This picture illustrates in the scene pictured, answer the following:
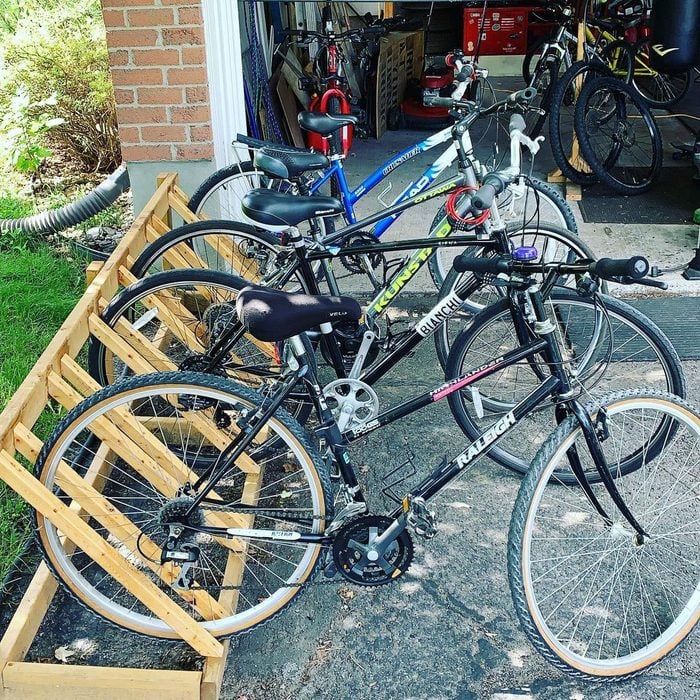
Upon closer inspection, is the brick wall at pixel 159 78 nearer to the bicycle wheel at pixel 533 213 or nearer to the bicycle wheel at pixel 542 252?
the bicycle wheel at pixel 533 213

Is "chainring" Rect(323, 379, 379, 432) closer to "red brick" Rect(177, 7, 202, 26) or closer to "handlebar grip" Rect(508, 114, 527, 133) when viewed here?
"handlebar grip" Rect(508, 114, 527, 133)

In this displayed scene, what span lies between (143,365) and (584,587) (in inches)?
67.4

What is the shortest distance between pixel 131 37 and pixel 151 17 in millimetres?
152

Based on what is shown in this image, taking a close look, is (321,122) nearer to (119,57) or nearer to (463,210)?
(463,210)

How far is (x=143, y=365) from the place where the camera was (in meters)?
2.95

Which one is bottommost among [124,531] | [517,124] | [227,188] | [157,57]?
[124,531]

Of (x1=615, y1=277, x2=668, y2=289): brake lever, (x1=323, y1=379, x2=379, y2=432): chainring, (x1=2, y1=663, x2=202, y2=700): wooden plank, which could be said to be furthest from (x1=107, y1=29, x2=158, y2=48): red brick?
(x1=2, y1=663, x2=202, y2=700): wooden plank

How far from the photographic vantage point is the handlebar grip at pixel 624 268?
6.88 ft

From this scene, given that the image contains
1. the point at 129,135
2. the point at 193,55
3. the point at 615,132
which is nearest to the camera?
the point at 193,55

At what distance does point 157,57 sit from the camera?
14.4 ft

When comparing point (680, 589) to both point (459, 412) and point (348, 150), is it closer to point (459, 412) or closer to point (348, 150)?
point (459, 412)

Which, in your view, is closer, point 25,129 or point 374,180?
point 374,180

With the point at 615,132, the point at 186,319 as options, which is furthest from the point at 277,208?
the point at 615,132

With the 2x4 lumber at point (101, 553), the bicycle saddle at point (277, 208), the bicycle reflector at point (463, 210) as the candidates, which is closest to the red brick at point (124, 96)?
the bicycle saddle at point (277, 208)
